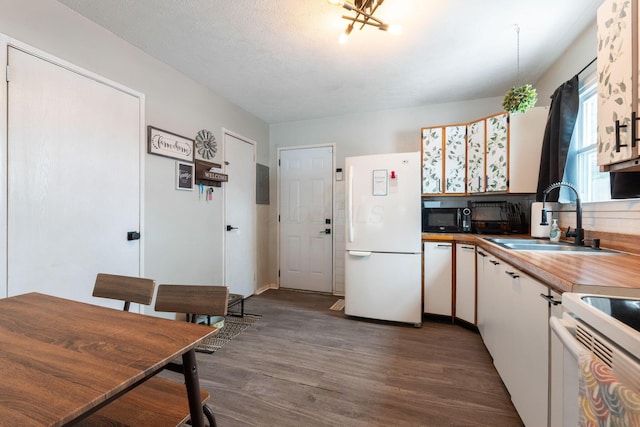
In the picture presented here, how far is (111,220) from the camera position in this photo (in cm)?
202

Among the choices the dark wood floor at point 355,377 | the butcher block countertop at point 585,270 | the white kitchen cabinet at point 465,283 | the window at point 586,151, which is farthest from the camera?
the white kitchen cabinet at point 465,283

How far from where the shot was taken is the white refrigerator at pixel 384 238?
106 inches

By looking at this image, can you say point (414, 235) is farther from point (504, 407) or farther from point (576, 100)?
point (576, 100)

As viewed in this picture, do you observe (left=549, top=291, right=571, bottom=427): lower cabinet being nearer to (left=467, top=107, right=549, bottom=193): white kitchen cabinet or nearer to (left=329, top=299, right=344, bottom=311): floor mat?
(left=467, top=107, right=549, bottom=193): white kitchen cabinet

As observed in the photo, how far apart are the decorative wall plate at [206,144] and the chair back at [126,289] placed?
1757 mm

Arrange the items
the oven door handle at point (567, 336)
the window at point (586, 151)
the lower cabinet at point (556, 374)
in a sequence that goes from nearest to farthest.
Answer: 1. the oven door handle at point (567, 336)
2. the lower cabinet at point (556, 374)
3. the window at point (586, 151)

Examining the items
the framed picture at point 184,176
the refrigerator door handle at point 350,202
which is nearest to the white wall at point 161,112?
the framed picture at point 184,176

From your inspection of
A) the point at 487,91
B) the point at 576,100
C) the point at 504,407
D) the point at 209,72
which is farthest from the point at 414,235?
the point at 209,72

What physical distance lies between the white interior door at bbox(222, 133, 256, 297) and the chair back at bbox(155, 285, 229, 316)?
6.77ft

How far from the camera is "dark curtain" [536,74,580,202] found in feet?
6.77

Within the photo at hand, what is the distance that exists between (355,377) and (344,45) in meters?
2.53

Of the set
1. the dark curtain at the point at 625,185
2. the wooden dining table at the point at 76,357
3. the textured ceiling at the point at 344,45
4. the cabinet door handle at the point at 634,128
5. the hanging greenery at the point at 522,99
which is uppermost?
the textured ceiling at the point at 344,45

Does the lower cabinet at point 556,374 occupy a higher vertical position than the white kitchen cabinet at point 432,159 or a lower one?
lower

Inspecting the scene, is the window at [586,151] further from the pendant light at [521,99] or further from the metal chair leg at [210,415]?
the metal chair leg at [210,415]
